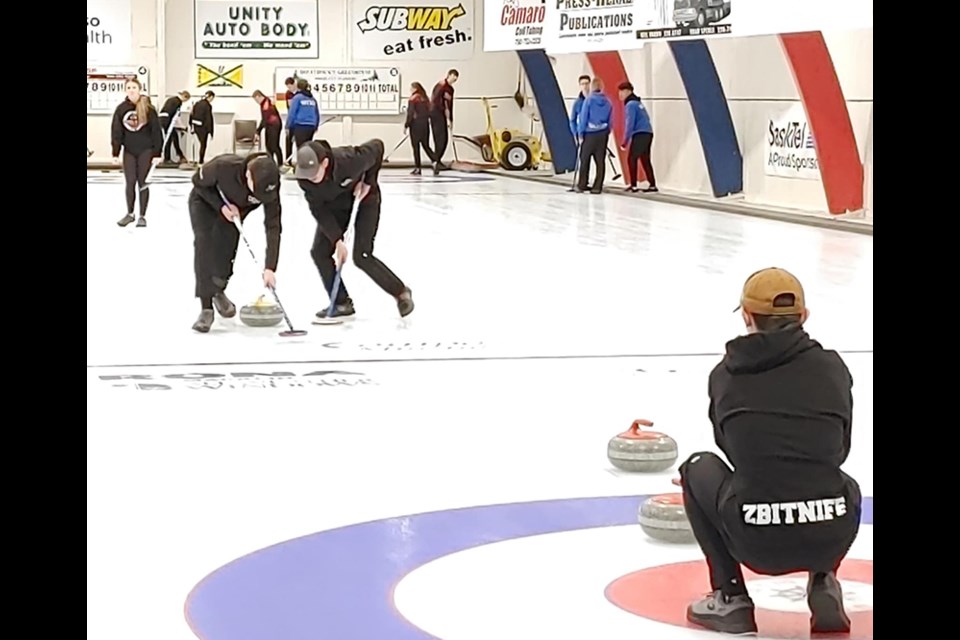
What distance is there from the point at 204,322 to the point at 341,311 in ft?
3.04

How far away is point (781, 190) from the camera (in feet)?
62.5

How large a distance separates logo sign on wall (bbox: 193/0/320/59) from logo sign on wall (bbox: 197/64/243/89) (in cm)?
24

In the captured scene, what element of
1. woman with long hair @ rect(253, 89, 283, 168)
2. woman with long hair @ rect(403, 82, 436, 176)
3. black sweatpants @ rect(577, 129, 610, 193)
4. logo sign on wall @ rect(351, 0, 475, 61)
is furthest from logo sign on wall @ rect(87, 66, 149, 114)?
black sweatpants @ rect(577, 129, 610, 193)

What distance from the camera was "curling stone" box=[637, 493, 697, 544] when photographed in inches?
180

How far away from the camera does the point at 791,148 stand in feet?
61.2

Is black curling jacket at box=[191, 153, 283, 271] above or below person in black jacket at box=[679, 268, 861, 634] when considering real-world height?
above

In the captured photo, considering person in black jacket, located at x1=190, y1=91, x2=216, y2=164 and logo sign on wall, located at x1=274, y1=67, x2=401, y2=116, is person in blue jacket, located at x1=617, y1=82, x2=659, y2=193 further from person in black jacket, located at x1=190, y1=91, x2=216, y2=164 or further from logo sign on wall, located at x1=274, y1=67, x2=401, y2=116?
logo sign on wall, located at x1=274, y1=67, x2=401, y2=116

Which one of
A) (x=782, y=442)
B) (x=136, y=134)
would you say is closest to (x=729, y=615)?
(x=782, y=442)

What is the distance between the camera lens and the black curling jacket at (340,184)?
28.7ft

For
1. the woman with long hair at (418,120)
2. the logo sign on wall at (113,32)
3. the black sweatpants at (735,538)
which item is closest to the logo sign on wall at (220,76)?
the logo sign on wall at (113,32)

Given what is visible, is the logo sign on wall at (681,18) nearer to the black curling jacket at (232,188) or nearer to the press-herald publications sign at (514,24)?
the press-herald publications sign at (514,24)

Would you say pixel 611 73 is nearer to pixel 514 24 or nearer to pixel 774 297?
pixel 514 24
